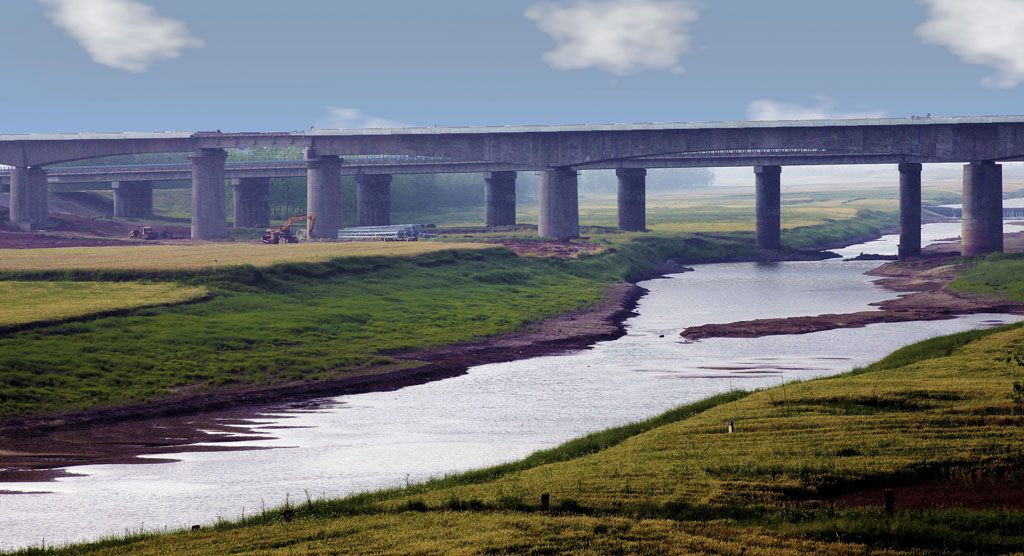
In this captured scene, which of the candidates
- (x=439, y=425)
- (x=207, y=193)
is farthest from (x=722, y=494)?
(x=207, y=193)

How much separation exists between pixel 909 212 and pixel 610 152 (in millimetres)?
33094

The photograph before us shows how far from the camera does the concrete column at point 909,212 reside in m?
124

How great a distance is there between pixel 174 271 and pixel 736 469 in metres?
55.5

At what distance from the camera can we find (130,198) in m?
196

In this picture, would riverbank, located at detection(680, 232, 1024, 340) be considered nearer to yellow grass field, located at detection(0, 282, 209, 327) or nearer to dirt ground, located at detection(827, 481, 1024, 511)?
yellow grass field, located at detection(0, 282, 209, 327)

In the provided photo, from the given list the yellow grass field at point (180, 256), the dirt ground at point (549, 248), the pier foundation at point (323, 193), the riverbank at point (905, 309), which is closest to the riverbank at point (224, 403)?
the yellow grass field at point (180, 256)

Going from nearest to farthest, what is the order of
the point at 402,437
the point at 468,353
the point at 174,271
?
the point at 402,437
the point at 468,353
the point at 174,271

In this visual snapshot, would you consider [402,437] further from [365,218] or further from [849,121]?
[365,218]

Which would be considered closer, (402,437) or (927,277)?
(402,437)

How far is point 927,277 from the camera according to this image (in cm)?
10219

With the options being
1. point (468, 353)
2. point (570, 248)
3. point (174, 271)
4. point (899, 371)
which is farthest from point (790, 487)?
point (570, 248)

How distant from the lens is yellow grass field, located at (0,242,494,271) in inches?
3041

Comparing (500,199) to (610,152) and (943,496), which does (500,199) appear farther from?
(943,496)

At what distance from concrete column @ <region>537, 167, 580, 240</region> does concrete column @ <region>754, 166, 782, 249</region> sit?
29.3 metres
